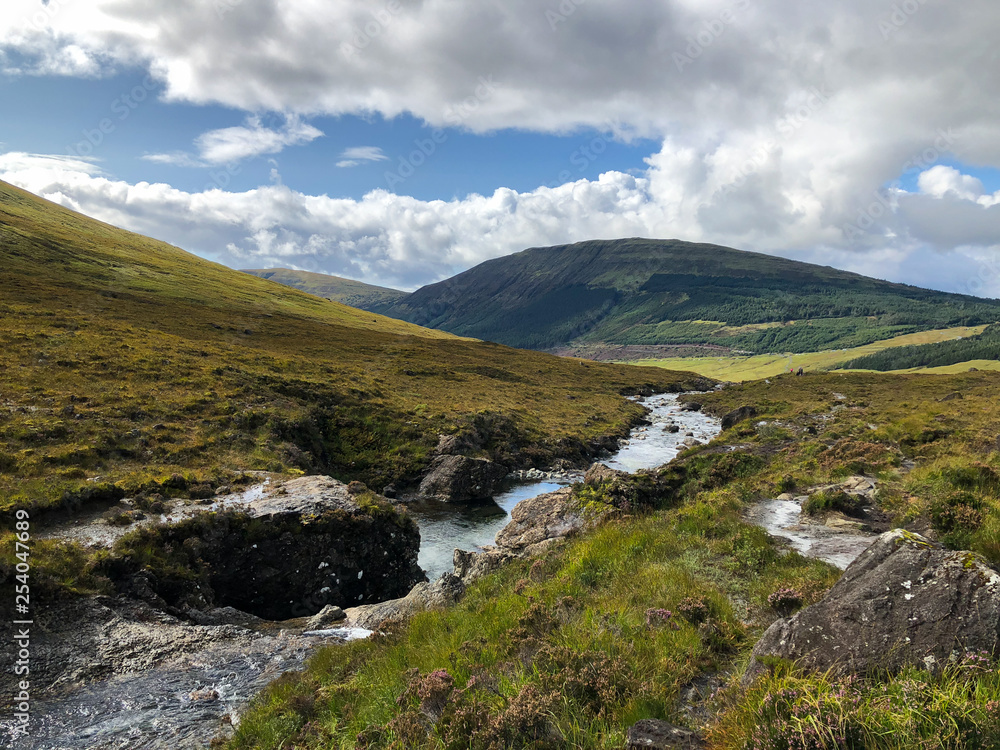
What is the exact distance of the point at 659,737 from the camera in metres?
5.06

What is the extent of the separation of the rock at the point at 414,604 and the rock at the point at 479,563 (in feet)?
2.70

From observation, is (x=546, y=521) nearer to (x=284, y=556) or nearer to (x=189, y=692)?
(x=284, y=556)

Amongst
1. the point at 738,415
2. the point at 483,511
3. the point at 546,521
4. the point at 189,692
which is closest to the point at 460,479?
the point at 483,511

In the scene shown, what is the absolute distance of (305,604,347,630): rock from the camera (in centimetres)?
1376

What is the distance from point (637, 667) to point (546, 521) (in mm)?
15943

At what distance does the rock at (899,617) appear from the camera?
193 inches

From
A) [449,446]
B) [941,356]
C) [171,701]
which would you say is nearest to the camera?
[171,701]

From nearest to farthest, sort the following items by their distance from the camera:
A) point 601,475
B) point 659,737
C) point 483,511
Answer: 1. point 659,737
2. point 601,475
3. point 483,511

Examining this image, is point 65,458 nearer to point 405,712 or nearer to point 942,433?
point 405,712

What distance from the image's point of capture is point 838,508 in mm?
15062

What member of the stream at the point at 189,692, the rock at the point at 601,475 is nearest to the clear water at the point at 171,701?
the stream at the point at 189,692

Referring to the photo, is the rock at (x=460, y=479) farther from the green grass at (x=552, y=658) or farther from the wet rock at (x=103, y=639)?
the green grass at (x=552, y=658)

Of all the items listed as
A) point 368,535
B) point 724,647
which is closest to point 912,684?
point 724,647

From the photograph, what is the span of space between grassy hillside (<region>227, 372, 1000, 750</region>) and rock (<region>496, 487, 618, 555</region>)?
2.57 metres
